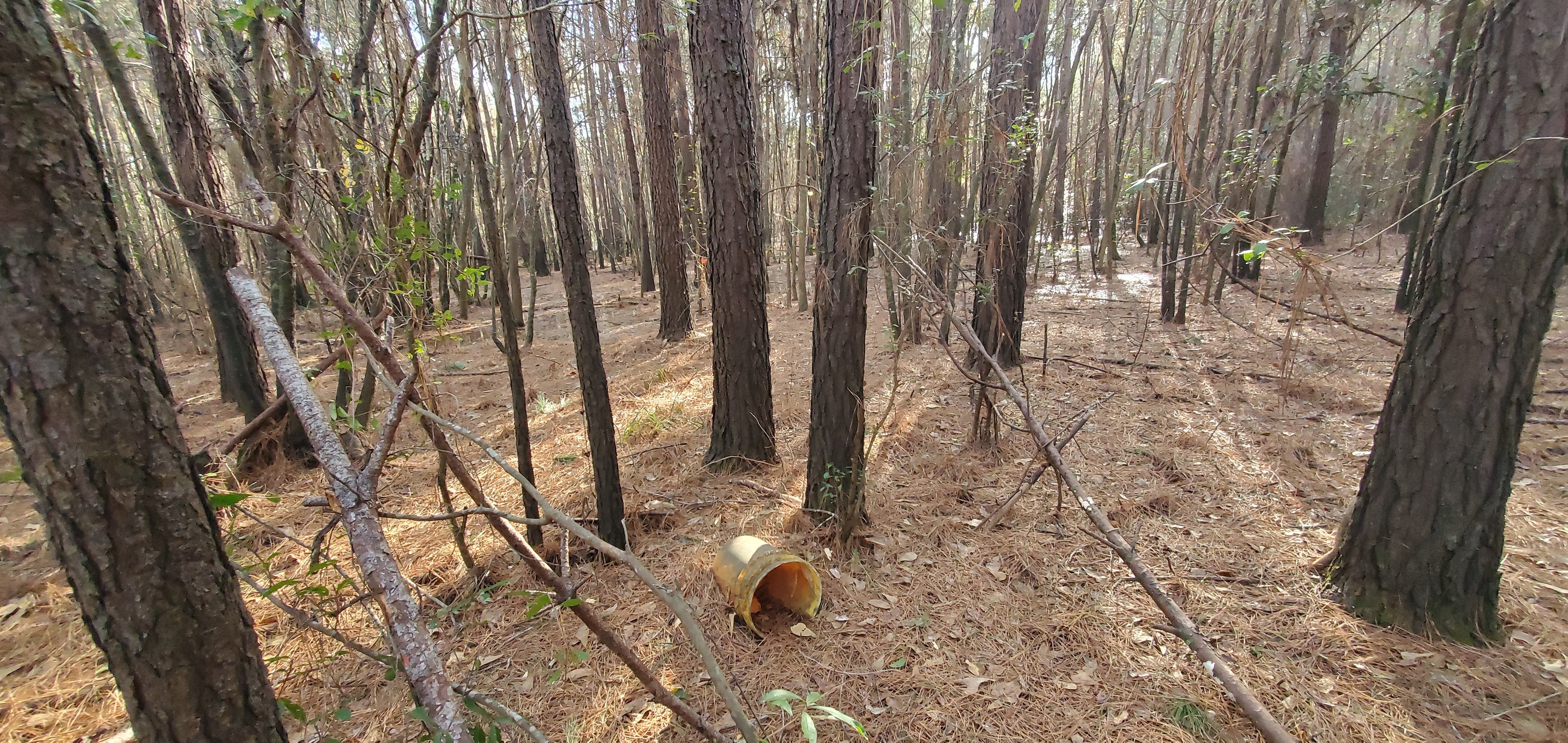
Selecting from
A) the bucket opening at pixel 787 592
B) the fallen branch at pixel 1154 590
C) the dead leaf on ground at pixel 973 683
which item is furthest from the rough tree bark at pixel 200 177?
the dead leaf on ground at pixel 973 683

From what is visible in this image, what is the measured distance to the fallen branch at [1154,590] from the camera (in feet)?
6.14

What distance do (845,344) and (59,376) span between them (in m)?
2.54

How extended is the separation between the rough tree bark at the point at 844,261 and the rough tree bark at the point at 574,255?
3.65 feet

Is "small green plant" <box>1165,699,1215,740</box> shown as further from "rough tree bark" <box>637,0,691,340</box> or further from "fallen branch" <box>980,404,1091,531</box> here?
"rough tree bark" <box>637,0,691,340</box>

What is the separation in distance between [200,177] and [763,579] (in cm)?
461

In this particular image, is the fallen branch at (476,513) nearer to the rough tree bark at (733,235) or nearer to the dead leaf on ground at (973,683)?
the dead leaf on ground at (973,683)

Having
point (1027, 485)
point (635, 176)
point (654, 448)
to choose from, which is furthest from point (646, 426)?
point (635, 176)

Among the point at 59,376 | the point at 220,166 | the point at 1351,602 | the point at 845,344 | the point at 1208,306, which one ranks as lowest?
the point at 1351,602

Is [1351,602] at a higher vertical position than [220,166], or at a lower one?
lower

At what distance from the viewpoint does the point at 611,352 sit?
800 cm

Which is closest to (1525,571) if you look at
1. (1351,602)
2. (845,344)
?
(1351,602)

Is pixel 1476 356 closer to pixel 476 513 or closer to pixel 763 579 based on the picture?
pixel 763 579

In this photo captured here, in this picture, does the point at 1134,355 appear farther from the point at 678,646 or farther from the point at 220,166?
the point at 220,166

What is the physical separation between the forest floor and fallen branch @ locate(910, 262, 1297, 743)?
0.21 meters
